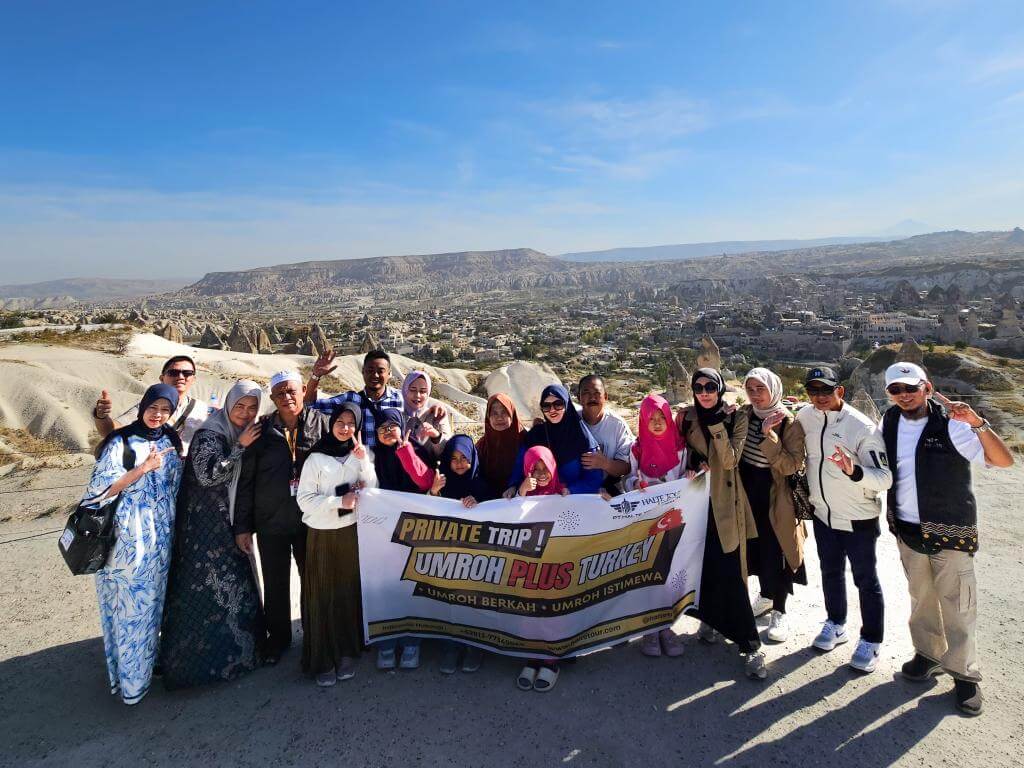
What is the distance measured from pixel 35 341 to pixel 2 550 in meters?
20.6

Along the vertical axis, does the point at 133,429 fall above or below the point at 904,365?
below

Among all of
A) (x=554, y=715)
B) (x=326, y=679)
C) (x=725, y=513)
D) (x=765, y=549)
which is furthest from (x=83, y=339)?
(x=765, y=549)

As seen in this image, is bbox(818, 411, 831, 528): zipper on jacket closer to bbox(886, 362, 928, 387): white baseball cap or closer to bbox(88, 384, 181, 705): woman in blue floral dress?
bbox(886, 362, 928, 387): white baseball cap

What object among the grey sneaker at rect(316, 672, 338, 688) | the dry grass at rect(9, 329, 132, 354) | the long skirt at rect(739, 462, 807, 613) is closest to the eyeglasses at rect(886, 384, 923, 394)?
the long skirt at rect(739, 462, 807, 613)

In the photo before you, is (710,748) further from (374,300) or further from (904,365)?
(374,300)

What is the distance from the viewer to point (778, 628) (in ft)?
11.5

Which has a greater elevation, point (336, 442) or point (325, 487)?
point (336, 442)

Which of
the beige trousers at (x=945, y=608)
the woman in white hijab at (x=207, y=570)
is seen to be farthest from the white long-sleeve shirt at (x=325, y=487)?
the beige trousers at (x=945, y=608)

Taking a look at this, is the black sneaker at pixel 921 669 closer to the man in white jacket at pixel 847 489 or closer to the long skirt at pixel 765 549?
the man in white jacket at pixel 847 489

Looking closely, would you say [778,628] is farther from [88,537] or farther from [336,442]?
[88,537]

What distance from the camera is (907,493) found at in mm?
2977

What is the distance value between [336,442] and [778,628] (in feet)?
9.66

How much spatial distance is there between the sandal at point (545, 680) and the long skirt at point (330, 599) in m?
1.09

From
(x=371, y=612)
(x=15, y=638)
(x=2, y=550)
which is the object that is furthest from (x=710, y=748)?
(x=2, y=550)
